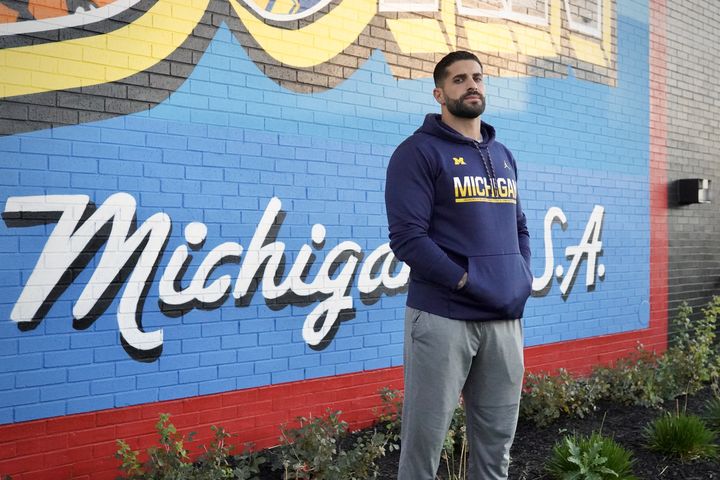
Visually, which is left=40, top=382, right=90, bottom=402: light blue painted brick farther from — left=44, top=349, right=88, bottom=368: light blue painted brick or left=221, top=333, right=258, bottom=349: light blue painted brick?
left=221, top=333, right=258, bottom=349: light blue painted brick

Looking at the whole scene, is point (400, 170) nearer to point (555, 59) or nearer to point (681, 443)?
point (681, 443)

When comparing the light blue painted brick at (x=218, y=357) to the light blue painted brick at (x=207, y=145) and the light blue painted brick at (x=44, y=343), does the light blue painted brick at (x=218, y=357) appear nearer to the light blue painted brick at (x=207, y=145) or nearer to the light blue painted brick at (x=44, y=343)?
the light blue painted brick at (x=44, y=343)

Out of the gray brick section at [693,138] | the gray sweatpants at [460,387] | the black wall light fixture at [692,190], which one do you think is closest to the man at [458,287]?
the gray sweatpants at [460,387]

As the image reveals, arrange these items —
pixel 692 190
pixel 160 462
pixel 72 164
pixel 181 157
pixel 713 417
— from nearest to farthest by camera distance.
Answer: pixel 160 462 < pixel 72 164 < pixel 181 157 < pixel 713 417 < pixel 692 190

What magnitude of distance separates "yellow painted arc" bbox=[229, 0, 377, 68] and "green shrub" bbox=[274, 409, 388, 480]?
2.42 meters

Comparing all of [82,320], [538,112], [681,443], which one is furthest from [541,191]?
[82,320]

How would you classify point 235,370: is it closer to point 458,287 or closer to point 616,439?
point 458,287

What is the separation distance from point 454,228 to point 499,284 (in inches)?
11.5

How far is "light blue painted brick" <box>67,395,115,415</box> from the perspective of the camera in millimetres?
3957

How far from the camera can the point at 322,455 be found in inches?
161

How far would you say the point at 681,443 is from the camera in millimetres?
4773

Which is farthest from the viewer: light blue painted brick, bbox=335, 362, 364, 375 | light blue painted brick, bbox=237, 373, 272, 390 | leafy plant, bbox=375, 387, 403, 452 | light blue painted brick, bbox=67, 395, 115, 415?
light blue painted brick, bbox=335, 362, 364, 375

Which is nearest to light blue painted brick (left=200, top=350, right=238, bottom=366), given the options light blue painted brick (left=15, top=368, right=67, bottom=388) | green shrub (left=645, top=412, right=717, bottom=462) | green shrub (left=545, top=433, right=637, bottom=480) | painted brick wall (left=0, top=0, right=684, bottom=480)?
painted brick wall (left=0, top=0, right=684, bottom=480)

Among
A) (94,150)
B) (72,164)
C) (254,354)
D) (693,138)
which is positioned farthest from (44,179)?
(693,138)
